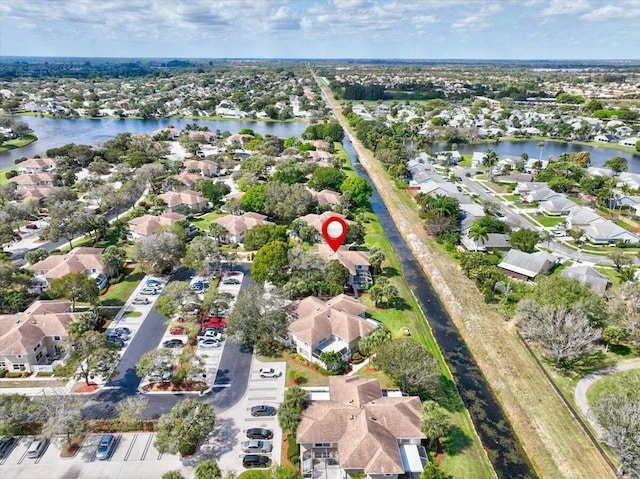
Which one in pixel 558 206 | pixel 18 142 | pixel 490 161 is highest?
pixel 490 161

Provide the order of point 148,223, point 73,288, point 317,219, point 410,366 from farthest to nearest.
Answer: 1. point 317,219
2. point 148,223
3. point 73,288
4. point 410,366

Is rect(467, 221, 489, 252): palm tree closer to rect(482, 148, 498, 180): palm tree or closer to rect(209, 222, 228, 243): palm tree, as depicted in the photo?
rect(209, 222, 228, 243): palm tree

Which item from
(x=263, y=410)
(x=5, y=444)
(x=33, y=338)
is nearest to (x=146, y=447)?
(x=263, y=410)

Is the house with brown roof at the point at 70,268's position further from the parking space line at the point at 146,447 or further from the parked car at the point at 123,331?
the parking space line at the point at 146,447

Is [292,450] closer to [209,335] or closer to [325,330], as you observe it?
[325,330]

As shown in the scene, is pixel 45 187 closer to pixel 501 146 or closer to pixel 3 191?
pixel 3 191

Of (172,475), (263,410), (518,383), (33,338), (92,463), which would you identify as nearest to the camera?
(172,475)

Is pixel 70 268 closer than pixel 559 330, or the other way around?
pixel 559 330
